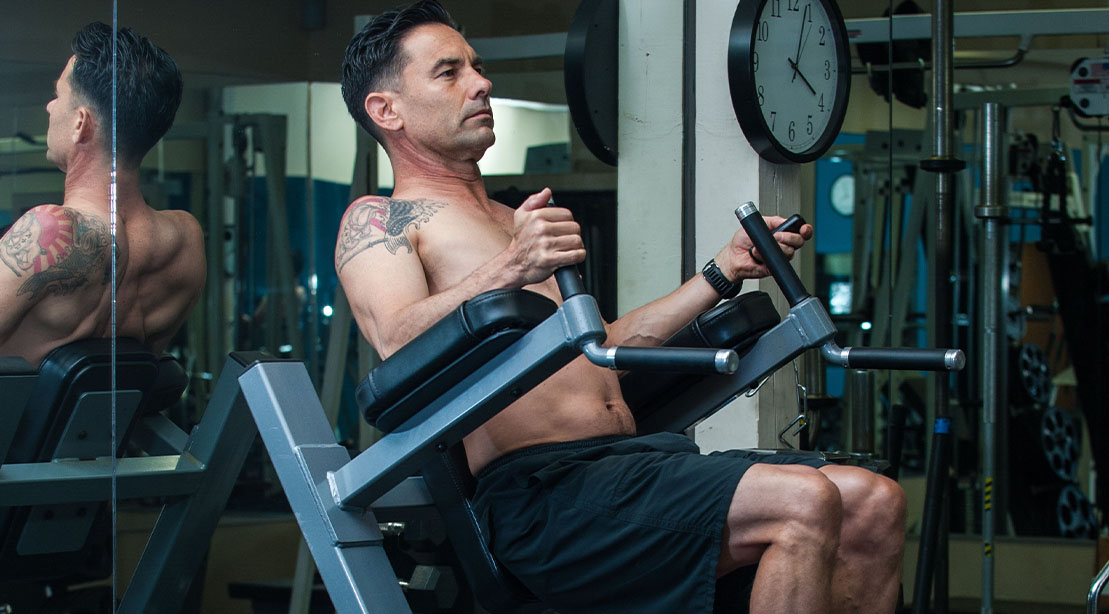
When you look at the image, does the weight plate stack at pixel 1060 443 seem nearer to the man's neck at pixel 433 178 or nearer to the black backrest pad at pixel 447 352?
the man's neck at pixel 433 178

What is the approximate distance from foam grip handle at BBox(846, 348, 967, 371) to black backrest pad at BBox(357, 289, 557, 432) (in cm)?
52

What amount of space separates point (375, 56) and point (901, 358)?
1.03 m

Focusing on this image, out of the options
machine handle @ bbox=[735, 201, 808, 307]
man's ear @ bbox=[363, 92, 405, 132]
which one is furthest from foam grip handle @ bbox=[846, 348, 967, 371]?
man's ear @ bbox=[363, 92, 405, 132]

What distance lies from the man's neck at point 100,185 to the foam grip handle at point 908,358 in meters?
1.13

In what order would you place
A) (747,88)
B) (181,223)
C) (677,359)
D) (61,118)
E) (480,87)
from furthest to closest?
(747,88), (480,87), (181,223), (61,118), (677,359)

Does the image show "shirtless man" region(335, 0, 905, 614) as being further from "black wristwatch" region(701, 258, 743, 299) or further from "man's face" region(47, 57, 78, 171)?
"man's face" region(47, 57, 78, 171)

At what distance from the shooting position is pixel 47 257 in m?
1.73

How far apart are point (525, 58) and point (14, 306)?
1.23 meters

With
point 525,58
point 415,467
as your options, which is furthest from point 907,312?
point 415,467

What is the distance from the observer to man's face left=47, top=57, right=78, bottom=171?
177cm

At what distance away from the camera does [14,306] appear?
170 cm

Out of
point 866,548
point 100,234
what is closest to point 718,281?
point 866,548

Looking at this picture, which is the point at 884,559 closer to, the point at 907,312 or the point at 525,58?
the point at 525,58

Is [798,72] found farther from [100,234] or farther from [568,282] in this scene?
[100,234]
